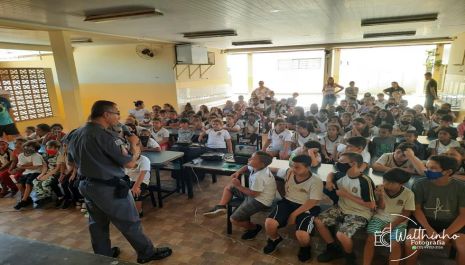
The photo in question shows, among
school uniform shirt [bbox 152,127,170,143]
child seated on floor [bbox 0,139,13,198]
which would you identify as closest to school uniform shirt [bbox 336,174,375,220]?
school uniform shirt [bbox 152,127,170,143]

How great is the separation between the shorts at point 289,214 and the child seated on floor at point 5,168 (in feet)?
15.0

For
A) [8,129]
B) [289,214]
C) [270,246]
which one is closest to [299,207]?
[289,214]

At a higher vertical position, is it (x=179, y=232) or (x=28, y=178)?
(x=28, y=178)

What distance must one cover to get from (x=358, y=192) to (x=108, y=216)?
7.93ft

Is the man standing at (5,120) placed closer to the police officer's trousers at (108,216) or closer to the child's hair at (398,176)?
the police officer's trousers at (108,216)

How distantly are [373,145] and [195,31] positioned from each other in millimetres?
4822

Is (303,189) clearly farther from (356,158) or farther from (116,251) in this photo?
(116,251)

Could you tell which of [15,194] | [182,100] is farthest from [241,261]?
[182,100]

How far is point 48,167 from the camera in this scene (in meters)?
4.49

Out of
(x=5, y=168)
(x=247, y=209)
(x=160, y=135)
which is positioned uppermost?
(x=160, y=135)

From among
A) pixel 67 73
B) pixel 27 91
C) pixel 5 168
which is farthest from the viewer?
pixel 27 91

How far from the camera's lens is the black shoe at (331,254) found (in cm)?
289

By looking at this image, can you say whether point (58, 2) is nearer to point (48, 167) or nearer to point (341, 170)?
point (48, 167)

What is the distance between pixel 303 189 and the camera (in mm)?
2994
